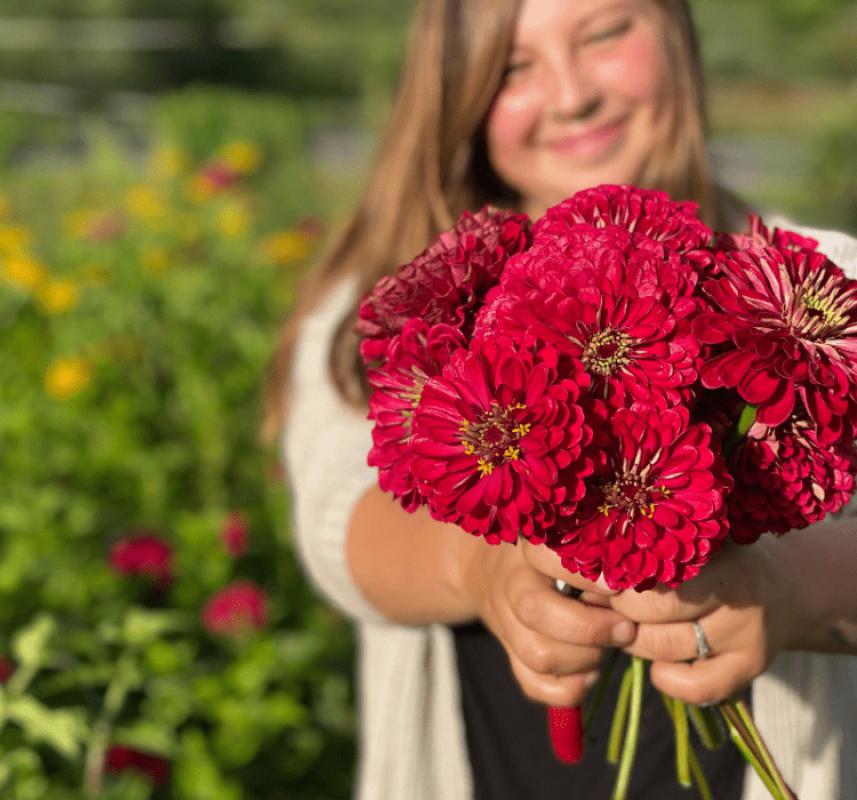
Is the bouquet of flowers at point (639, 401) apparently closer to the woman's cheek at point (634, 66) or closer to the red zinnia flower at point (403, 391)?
the red zinnia flower at point (403, 391)

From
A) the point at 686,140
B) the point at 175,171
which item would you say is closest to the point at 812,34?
the point at 175,171

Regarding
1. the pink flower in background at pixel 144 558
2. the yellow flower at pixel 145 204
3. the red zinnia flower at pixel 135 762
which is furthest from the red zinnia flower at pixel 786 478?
the yellow flower at pixel 145 204

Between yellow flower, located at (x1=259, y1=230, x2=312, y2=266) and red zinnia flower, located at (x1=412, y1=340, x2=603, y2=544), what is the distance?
228 centimetres

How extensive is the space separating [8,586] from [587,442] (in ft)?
Result: 5.17

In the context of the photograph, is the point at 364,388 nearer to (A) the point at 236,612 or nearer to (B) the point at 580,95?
(B) the point at 580,95

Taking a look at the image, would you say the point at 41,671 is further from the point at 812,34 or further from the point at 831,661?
the point at 812,34

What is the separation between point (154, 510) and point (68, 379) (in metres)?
0.36

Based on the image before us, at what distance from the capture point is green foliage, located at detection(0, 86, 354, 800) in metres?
1.82

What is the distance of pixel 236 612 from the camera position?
2014 mm

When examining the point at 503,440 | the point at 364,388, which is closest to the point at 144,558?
the point at 364,388

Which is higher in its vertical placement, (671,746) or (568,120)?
(568,120)

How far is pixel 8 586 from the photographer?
1955 millimetres

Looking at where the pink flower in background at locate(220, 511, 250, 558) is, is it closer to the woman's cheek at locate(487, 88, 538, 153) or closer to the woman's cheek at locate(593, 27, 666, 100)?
the woman's cheek at locate(487, 88, 538, 153)

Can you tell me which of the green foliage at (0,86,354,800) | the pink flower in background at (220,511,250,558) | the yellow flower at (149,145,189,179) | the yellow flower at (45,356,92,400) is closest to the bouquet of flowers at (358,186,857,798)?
the green foliage at (0,86,354,800)
